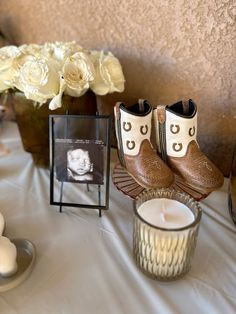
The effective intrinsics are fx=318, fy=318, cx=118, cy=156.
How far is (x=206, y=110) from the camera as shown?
0.72 m

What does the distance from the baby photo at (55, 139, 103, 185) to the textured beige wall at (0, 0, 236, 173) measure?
25 cm

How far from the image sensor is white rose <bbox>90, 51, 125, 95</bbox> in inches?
25.8

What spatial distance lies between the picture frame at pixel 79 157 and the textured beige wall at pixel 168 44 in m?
0.18

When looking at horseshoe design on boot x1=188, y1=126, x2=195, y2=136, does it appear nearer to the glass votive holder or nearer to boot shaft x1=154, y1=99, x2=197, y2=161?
boot shaft x1=154, y1=99, x2=197, y2=161

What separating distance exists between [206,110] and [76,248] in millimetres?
414

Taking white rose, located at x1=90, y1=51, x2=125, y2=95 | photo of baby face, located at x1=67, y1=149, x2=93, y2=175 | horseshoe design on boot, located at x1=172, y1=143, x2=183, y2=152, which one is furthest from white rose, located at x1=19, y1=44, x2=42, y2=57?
horseshoe design on boot, located at x1=172, y1=143, x2=183, y2=152

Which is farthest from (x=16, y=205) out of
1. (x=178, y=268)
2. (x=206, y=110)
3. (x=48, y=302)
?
(x=206, y=110)

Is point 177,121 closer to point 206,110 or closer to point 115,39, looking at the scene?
point 206,110

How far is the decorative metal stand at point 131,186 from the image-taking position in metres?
0.63

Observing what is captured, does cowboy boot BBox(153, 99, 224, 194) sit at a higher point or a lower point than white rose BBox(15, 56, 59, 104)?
lower

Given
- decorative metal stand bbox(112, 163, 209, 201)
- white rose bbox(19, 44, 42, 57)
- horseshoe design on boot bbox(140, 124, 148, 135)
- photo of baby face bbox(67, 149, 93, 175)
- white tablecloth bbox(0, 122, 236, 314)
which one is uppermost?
white rose bbox(19, 44, 42, 57)

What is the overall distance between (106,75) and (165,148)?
0.63ft

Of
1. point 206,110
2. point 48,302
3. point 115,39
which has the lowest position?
point 48,302

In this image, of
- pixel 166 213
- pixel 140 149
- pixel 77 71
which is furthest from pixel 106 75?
pixel 166 213
